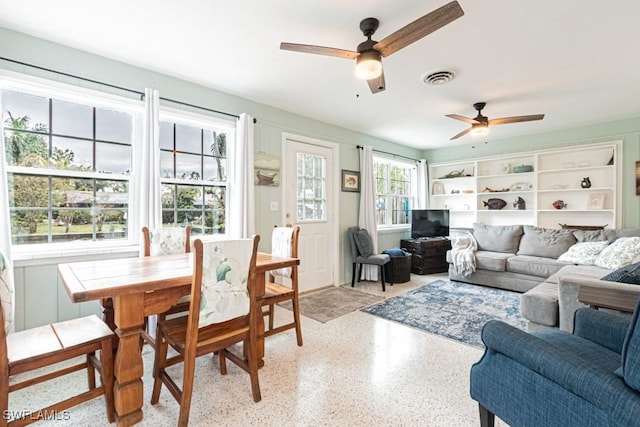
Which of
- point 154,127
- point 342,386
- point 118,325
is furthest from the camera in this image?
point 154,127

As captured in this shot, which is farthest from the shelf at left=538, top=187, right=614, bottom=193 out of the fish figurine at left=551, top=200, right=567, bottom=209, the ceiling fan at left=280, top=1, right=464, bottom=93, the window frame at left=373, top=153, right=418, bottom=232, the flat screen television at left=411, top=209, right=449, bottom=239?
the ceiling fan at left=280, top=1, right=464, bottom=93

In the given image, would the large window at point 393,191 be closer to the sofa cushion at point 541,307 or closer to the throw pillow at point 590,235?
the throw pillow at point 590,235

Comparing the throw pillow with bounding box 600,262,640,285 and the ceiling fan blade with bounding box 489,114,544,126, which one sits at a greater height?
the ceiling fan blade with bounding box 489,114,544,126

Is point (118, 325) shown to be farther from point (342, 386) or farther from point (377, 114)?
point (377, 114)

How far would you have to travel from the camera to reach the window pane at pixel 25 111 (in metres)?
2.28

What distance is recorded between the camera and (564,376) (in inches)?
41.7

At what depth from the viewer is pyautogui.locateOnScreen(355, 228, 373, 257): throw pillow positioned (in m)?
4.61

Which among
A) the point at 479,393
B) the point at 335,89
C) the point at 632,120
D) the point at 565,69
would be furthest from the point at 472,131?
the point at 479,393

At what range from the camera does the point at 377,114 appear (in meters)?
4.13

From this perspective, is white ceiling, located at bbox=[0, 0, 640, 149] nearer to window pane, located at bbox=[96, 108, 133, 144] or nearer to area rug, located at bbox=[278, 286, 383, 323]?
window pane, located at bbox=[96, 108, 133, 144]

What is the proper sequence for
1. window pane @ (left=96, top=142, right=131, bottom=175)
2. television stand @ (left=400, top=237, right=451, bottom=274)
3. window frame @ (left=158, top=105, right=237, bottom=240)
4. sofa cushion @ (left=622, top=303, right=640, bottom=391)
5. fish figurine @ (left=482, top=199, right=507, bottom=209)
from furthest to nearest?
fish figurine @ (left=482, top=199, right=507, bottom=209) → television stand @ (left=400, top=237, right=451, bottom=274) → window frame @ (left=158, top=105, right=237, bottom=240) → window pane @ (left=96, top=142, right=131, bottom=175) → sofa cushion @ (left=622, top=303, right=640, bottom=391)

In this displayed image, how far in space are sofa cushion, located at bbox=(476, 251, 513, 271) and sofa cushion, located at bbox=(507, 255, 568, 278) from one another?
0.08 meters

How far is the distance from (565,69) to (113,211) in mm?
4408

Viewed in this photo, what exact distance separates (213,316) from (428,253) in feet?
15.1
